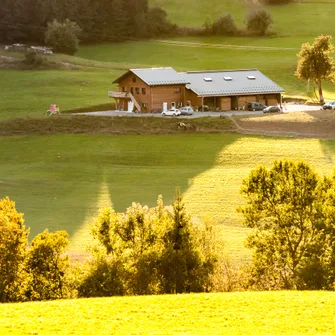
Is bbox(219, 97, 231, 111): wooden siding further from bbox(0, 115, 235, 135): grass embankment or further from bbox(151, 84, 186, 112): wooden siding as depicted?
bbox(0, 115, 235, 135): grass embankment

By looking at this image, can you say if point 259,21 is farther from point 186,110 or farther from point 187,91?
point 186,110

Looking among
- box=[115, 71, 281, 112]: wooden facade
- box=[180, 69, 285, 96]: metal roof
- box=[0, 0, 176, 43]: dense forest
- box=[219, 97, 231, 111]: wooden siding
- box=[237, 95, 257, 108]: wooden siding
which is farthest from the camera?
box=[0, 0, 176, 43]: dense forest

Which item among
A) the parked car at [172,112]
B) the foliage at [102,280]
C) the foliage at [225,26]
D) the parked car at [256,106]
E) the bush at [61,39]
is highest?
the foliage at [225,26]

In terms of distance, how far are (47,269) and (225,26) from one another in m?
128

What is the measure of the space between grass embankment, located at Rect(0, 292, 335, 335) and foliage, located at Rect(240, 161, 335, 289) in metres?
6.43

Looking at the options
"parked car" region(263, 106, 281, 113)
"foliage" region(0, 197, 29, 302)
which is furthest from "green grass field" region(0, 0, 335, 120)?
"foliage" region(0, 197, 29, 302)

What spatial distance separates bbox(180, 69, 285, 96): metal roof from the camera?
339 ft

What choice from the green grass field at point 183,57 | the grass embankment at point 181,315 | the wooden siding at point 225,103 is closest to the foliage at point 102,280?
the grass embankment at point 181,315

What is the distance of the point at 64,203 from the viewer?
71188 millimetres

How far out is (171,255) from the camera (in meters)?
46.9

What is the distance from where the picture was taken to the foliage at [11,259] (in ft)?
149

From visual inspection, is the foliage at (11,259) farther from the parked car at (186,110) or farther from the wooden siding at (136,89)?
the wooden siding at (136,89)

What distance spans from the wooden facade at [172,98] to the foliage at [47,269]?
56.5 meters

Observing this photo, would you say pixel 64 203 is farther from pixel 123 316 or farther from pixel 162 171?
pixel 123 316
